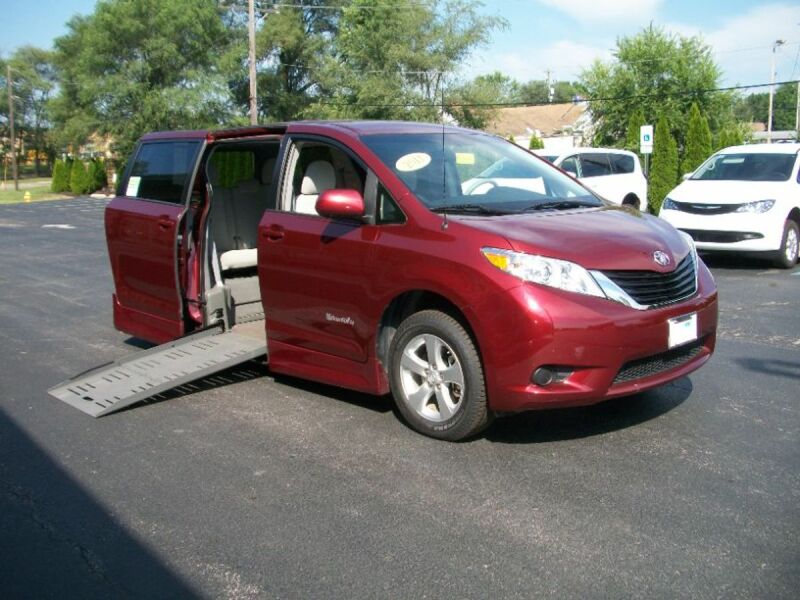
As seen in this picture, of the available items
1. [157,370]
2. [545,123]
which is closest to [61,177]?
[545,123]

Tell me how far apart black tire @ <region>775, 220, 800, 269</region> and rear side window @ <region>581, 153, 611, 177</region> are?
6.01m

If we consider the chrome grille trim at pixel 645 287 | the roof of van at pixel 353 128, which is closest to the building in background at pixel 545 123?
the roof of van at pixel 353 128

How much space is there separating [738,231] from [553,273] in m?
8.15

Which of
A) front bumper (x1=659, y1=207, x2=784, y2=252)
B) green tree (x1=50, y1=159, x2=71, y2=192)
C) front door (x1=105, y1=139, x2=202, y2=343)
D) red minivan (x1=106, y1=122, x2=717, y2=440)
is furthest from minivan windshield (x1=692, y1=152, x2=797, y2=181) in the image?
green tree (x1=50, y1=159, x2=71, y2=192)

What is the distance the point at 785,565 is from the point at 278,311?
3.42 meters

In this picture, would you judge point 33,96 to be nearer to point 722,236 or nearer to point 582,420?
point 722,236

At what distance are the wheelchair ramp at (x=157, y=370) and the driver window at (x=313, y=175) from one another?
1.05m

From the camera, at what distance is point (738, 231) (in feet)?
37.3

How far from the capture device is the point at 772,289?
9812mm

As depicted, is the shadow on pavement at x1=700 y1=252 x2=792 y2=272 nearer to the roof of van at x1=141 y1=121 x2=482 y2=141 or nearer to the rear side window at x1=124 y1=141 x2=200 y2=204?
the roof of van at x1=141 y1=121 x2=482 y2=141

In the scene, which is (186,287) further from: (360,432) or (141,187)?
(360,432)

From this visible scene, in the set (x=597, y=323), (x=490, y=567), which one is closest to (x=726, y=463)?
(x=597, y=323)

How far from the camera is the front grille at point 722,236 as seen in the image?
37.1ft

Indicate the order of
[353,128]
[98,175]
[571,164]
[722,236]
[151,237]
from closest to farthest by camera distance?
[353,128], [151,237], [722,236], [571,164], [98,175]
